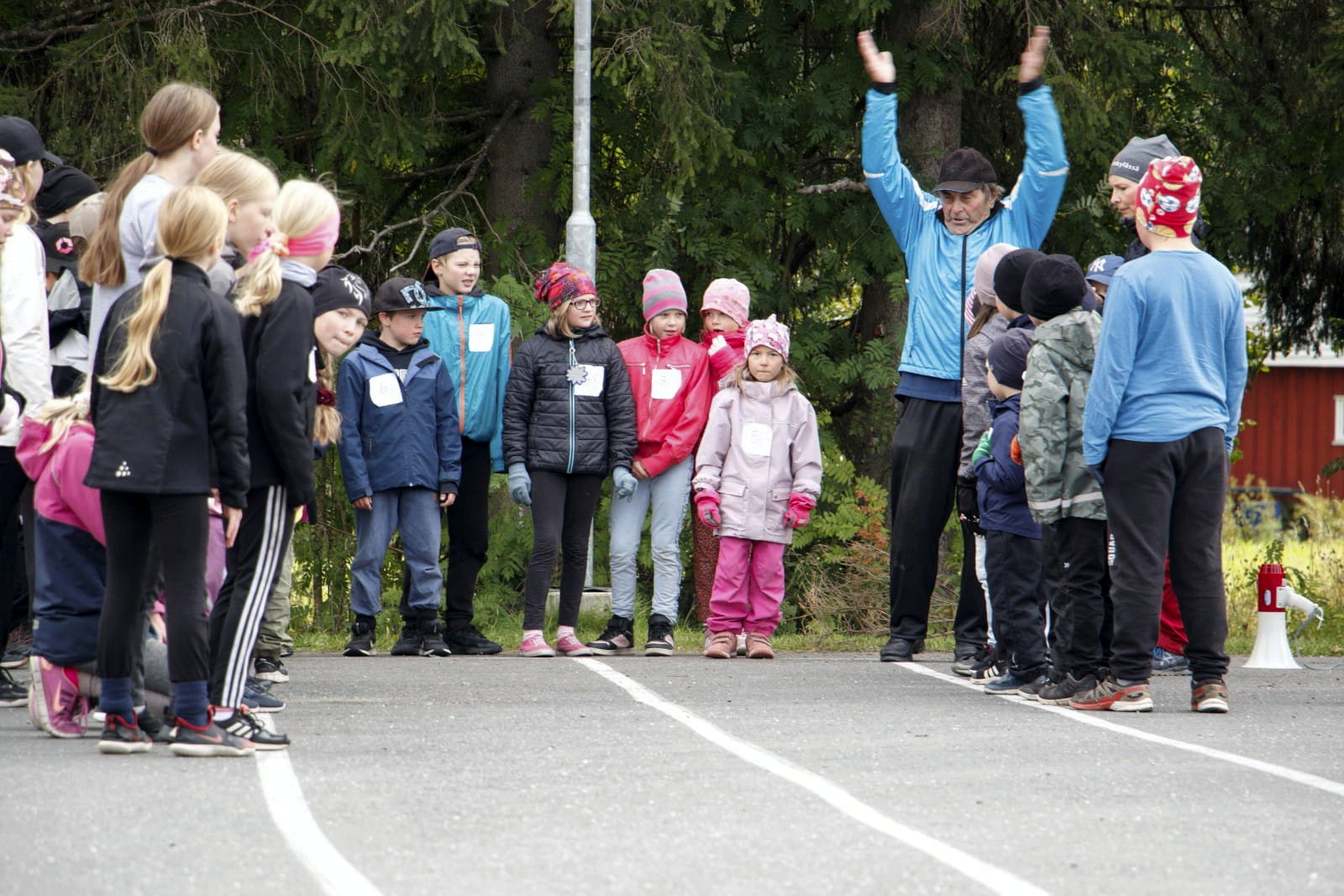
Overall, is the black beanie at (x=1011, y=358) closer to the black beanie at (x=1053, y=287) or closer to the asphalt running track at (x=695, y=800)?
the black beanie at (x=1053, y=287)

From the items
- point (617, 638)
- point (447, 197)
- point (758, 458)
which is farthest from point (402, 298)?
point (447, 197)

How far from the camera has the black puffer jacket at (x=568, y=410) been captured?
9438mm

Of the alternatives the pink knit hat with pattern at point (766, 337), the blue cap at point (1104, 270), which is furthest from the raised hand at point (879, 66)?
the blue cap at point (1104, 270)

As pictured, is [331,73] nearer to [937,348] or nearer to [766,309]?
[766,309]

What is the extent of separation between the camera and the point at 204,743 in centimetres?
572

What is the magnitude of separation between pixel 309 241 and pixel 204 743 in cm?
192

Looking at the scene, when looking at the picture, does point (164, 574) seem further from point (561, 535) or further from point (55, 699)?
point (561, 535)

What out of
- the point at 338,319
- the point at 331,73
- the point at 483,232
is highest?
the point at 331,73

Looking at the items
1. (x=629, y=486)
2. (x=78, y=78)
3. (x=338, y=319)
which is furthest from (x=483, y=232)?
(x=338, y=319)

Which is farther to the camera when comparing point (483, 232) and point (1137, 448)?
point (483, 232)

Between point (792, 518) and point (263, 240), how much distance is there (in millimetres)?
3909

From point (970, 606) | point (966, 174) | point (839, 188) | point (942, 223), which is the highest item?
point (839, 188)

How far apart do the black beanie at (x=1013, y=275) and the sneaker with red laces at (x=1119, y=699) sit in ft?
5.77

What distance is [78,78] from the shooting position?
42.1 ft
